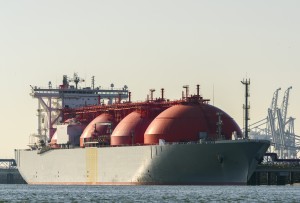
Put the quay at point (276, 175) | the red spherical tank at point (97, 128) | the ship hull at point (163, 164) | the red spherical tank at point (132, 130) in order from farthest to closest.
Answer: the quay at point (276, 175) < the red spherical tank at point (97, 128) < the red spherical tank at point (132, 130) < the ship hull at point (163, 164)

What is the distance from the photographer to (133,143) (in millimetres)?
153875

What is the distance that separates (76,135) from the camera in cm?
17350

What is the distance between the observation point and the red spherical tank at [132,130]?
15462cm

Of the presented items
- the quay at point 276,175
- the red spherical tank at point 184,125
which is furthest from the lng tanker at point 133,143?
the quay at point 276,175

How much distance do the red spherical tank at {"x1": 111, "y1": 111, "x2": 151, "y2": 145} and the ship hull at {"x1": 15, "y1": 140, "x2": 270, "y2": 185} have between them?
160 cm

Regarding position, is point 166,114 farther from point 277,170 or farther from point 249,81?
point 277,170

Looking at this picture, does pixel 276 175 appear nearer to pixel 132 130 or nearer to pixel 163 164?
Result: pixel 132 130

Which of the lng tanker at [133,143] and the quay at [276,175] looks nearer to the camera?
the lng tanker at [133,143]

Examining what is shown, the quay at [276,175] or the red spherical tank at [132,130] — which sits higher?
the red spherical tank at [132,130]

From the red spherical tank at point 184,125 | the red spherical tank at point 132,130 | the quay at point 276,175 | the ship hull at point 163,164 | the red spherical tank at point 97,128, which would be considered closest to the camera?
the ship hull at point 163,164

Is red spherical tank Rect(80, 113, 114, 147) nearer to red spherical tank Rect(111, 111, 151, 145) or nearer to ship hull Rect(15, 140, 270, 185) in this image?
ship hull Rect(15, 140, 270, 185)

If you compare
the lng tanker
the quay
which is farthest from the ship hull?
the quay

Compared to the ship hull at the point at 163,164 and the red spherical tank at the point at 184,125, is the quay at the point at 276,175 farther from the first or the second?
the ship hull at the point at 163,164

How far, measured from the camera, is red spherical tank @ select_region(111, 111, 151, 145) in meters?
155
